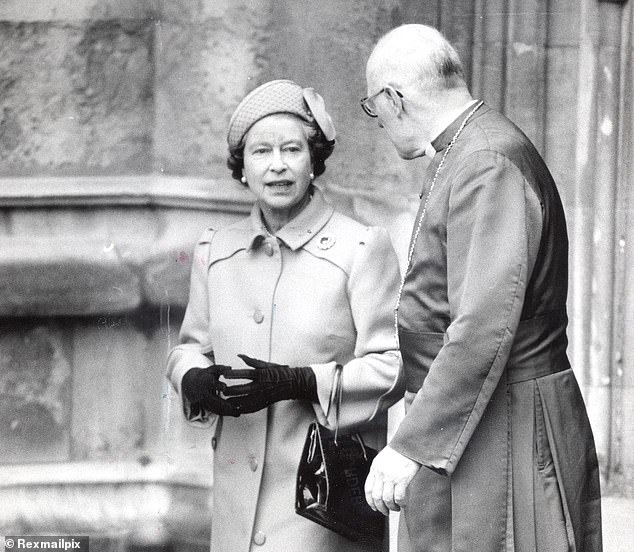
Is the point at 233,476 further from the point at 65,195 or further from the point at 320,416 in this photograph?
the point at 65,195

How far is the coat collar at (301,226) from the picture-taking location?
350cm

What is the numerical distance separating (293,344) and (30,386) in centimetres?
116

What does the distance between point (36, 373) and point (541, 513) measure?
2049 mm

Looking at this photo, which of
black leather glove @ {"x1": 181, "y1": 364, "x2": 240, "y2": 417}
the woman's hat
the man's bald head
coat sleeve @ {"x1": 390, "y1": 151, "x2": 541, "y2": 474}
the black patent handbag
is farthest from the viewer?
the woman's hat

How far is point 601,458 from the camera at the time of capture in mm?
4371

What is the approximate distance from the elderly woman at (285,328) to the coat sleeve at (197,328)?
12 millimetres

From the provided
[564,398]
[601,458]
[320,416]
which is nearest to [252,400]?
[320,416]

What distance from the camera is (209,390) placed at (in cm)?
338

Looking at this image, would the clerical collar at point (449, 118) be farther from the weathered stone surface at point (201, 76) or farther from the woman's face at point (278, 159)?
the weathered stone surface at point (201, 76)

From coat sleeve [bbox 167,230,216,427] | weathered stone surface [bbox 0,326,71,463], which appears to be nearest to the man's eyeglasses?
coat sleeve [bbox 167,230,216,427]

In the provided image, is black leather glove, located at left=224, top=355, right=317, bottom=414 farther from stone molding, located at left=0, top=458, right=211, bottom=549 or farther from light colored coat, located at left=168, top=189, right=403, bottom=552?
stone molding, located at left=0, top=458, right=211, bottom=549

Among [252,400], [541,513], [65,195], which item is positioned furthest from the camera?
[65,195]

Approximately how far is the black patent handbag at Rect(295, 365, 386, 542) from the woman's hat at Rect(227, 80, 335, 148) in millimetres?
698

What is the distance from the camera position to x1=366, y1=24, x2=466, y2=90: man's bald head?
9.30 ft
